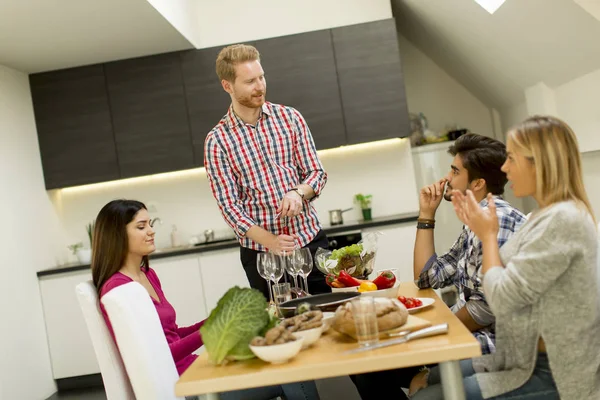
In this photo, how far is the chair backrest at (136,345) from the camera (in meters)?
2.01

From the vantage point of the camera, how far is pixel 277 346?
1.64 metres

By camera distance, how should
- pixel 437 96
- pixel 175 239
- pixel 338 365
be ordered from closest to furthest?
pixel 338 365, pixel 175 239, pixel 437 96

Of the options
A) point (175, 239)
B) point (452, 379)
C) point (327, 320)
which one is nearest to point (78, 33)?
point (175, 239)

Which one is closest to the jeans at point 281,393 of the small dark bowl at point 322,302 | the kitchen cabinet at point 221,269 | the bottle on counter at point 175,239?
the small dark bowl at point 322,302

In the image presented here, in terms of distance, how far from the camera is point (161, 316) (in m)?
2.50

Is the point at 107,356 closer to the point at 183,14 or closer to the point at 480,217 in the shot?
the point at 480,217

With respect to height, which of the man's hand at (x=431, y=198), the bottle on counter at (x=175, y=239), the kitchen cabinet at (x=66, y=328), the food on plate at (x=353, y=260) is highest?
the man's hand at (x=431, y=198)

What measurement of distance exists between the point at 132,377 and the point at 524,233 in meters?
1.17

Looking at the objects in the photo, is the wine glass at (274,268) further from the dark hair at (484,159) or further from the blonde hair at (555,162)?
the blonde hair at (555,162)

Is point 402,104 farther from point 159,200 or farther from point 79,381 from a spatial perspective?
point 79,381

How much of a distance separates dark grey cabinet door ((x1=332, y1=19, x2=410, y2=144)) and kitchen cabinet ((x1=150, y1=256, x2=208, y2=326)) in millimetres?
1645

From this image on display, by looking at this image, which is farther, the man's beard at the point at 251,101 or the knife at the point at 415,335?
the man's beard at the point at 251,101

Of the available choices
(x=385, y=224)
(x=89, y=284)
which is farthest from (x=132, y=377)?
(x=385, y=224)

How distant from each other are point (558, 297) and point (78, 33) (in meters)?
3.74
